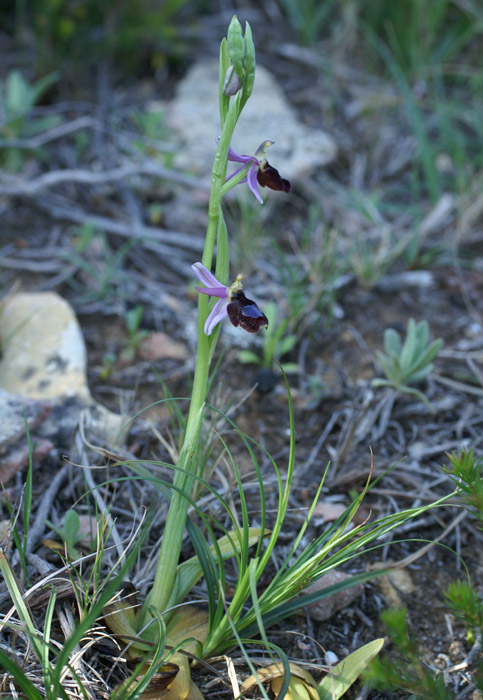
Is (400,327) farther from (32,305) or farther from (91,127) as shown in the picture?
(91,127)

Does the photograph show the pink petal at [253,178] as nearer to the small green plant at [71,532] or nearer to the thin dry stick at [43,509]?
the small green plant at [71,532]

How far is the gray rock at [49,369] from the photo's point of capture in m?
2.15

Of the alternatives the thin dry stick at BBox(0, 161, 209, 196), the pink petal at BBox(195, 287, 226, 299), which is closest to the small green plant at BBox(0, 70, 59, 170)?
the thin dry stick at BBox(0, 161, 209, 196)

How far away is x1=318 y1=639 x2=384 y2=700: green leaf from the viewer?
59.2 inches

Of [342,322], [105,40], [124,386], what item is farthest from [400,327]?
[105,40]

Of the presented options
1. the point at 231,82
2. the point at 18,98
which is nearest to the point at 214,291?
the point at 231,82

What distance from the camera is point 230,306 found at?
4.89 feet

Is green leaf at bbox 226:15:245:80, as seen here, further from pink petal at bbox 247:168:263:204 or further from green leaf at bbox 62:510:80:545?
green leaf at bbox 62:510:80:545

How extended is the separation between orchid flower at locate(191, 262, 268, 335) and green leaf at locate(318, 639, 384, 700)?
830 millimetres

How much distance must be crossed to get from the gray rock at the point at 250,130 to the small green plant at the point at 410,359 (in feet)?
4.68

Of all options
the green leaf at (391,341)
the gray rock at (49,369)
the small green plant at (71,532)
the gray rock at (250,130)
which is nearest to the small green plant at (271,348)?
the green leaf at (391,341)

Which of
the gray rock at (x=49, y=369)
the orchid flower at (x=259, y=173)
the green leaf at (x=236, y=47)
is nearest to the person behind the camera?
the green leaf at (x=236, y=47)

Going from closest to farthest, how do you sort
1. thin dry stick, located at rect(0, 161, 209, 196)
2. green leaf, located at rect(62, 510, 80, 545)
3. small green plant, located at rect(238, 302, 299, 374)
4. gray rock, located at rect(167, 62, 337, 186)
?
green leaf, located at rect(62, 510, 80, 545), small green plant, located at rect(238, 302, 299, 374), thin dry stick, located at rect(0, 161, 209, 196), gray rock, located at rect(167, 62, 337, 186)

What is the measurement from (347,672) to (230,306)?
0.93 m
